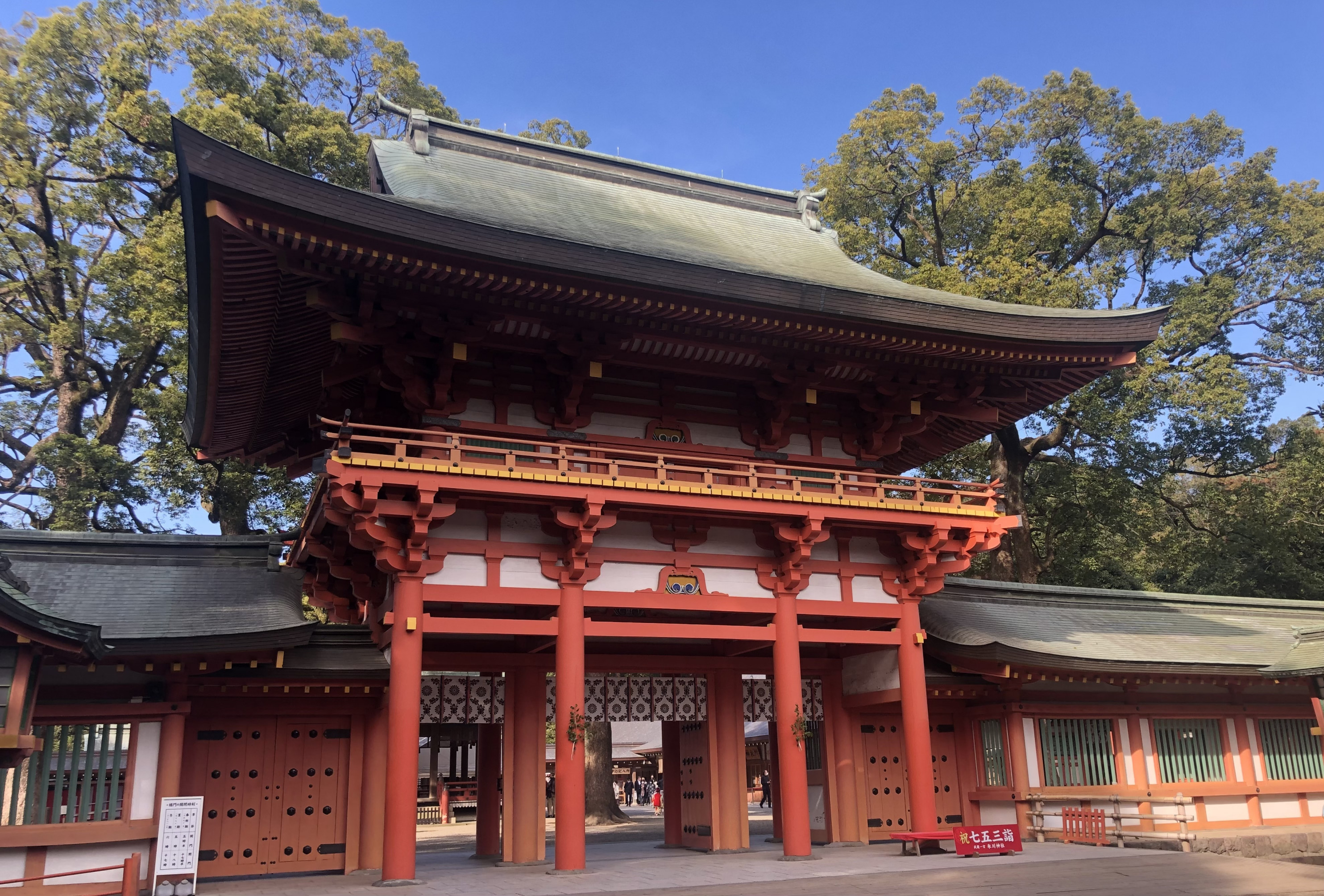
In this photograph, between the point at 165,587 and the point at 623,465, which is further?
the point at 165,587

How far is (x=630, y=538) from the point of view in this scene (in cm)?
1352

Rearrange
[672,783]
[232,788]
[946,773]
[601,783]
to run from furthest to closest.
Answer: [601,783]
[672,783]
[946,773]
[232,788]

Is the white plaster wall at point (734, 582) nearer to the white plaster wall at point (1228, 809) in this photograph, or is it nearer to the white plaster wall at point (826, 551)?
the white plaster wall at point (826, 551)

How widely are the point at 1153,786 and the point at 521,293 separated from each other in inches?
551

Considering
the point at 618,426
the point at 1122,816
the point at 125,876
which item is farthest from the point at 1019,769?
the point at 125,876

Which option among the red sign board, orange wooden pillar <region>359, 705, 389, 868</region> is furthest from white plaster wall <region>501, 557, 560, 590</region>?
the red sign board

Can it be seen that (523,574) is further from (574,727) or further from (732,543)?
(732,543)

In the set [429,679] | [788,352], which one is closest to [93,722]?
[429,679]

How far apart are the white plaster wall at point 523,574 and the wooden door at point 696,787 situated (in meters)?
4.60

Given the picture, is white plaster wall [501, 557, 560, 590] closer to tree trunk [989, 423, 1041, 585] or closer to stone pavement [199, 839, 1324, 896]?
stone pavement [199, 839, 1324, 896]

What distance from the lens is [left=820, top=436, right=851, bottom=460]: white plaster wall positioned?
15656 millimetres

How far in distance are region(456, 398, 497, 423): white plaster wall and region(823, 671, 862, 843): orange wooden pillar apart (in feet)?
24.7

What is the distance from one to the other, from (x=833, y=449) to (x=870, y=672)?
12.6ft

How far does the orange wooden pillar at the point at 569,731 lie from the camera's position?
11.7 m
